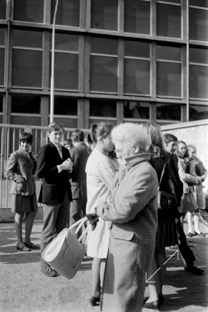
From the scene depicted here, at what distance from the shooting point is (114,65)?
26.0 m

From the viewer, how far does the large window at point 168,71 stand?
27031 mm

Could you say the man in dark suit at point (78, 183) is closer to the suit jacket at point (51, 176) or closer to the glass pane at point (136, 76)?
the suit jacket at point (51, 176)

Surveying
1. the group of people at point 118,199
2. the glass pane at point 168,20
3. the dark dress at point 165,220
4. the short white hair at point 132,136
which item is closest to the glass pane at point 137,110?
the glass pane at point 168,20

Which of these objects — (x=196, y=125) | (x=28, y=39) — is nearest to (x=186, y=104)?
(x=28, y=39)

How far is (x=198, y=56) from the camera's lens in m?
27.8

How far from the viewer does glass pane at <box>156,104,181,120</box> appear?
1062 inches

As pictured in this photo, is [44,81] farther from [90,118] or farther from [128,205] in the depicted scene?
[128,205]

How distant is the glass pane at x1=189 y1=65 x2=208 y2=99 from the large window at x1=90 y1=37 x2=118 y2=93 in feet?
17.8

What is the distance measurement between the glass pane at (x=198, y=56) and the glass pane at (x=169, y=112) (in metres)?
3.46

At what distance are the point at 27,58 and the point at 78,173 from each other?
20027mm

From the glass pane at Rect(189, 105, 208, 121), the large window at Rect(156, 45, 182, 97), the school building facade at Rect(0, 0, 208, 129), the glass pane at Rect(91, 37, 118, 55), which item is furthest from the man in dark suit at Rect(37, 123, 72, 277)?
the glass pane at Rect(189, 105, 208, 121)

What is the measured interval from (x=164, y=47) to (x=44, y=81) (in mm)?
8585

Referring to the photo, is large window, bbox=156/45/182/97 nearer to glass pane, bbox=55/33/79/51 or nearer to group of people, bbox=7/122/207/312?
glass pane, bbox=55/33/79/51

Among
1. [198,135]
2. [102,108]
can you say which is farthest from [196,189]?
[102,108]
